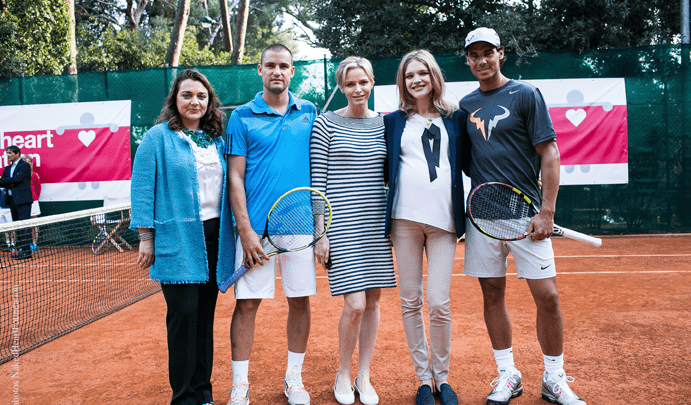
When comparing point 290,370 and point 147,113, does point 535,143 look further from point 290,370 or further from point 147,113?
point 147,113

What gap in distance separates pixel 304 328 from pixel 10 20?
35.7 ft

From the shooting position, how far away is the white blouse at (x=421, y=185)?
266 cm

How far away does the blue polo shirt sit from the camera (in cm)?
268

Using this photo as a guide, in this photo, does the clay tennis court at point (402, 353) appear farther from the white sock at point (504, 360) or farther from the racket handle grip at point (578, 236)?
the racket handle grip at point (578, 236)

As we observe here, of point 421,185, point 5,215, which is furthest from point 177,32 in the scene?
point 421,185

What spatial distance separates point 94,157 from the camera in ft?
28.3

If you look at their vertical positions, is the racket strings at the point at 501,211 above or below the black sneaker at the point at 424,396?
above

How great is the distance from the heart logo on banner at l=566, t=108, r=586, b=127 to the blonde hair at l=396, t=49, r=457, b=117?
6366 millimetres

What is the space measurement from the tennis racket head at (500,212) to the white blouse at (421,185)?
15cm

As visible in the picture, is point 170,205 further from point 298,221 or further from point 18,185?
point 18,185

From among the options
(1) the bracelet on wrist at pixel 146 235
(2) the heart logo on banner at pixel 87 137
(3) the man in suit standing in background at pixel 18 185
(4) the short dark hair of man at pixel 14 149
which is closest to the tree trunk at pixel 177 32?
(2) the heart logo on banner at pixel 87 137

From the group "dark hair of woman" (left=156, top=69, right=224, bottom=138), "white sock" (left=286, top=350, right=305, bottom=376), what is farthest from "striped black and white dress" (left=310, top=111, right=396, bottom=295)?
"dark hair of woman" (left=156, top=69, right=224, bottom=138)

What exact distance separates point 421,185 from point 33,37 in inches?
438

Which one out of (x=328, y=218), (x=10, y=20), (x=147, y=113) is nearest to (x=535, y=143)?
(x=328, y=218)
